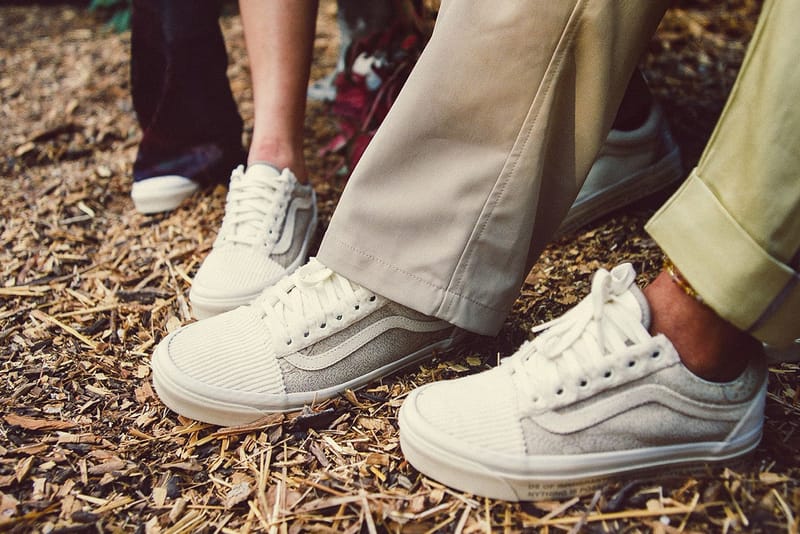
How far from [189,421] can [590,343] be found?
707mm

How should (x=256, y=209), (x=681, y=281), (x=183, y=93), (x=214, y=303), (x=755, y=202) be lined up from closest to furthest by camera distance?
(x=755, y=202), (x=681, y=281), (x=214, y=303), (x=256, y=209), (x=183, y=93)

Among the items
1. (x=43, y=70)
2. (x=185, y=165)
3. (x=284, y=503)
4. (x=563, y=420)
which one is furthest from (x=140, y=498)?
(x=43, y=70)

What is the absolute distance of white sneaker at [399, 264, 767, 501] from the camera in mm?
887

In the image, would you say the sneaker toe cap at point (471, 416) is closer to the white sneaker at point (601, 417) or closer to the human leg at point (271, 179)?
the white sneaker at point (601, 417)

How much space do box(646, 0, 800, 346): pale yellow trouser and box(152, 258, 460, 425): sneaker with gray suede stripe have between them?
46 cm

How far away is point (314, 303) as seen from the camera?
110 cm

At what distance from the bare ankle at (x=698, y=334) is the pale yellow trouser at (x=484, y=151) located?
0.74 feet

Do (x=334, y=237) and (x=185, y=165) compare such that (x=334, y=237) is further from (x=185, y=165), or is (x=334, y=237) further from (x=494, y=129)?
(x=185, y=165)

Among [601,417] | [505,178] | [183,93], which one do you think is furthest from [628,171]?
[183,93]

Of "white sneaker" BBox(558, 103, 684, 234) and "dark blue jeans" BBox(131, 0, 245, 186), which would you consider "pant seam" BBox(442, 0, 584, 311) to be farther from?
"dark blue jeans" BBox(131, 0, 245, 186)

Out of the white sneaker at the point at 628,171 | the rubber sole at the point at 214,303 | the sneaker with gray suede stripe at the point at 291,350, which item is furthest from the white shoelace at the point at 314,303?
the white sneaker at the point at 628,171

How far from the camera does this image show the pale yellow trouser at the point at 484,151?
0.90m

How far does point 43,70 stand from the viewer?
3150 millimetres

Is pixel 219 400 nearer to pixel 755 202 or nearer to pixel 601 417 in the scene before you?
pixel 601 417
